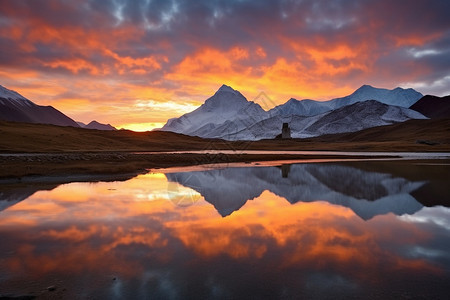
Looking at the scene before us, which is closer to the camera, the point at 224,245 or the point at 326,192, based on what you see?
the point at 224,245

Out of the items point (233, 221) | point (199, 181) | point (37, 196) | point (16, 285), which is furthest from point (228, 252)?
point (199, 181)

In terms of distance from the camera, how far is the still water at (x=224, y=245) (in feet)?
31.8

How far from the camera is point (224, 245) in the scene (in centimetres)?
1379

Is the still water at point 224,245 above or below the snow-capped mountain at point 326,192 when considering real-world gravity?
above

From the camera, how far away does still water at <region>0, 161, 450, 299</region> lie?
382 inches

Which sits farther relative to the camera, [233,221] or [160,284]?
[233,221]

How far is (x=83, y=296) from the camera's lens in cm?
912

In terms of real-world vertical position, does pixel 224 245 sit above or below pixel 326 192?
above

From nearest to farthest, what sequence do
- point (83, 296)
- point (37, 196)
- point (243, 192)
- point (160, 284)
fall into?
point (83, 296), point (160, 284), point (37, 196), point (243, 192)

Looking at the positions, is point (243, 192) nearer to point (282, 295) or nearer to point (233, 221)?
point (233, 221)

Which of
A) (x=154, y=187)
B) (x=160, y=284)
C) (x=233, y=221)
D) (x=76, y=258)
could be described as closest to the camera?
(x=160, y=284)

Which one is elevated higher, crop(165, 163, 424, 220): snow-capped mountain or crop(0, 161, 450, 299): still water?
crop(0, 161, 450, 299): still water

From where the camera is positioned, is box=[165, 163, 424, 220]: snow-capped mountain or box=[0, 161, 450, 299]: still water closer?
box=[0, 161, 450, 299]: still water

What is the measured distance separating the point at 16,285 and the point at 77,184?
80.9 ft
